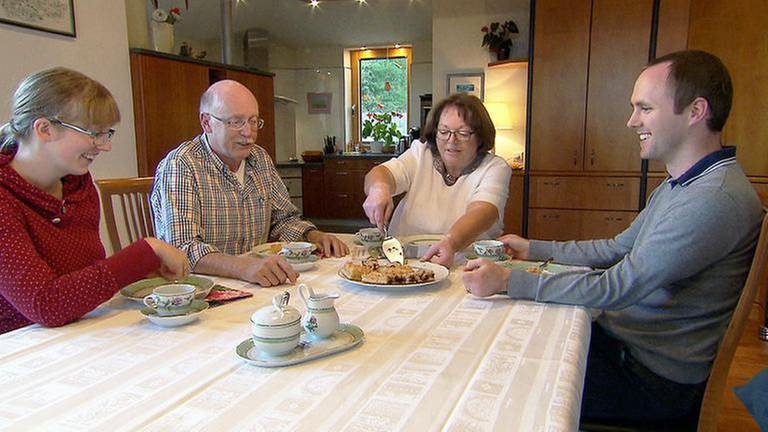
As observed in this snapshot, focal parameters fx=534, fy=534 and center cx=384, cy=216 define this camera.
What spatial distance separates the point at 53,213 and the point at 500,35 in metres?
4.22

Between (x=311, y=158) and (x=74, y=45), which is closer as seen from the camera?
(x=74, y=45)

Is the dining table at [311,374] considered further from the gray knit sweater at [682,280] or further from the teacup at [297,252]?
the teacup at [297,252]

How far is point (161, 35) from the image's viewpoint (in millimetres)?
3779

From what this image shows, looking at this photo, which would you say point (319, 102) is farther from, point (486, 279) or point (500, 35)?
point (486, 279)

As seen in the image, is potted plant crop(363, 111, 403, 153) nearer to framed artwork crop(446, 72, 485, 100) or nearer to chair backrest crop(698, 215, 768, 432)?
framed artwork crop(446, 72, 485, 100)

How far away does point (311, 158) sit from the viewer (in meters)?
7.16

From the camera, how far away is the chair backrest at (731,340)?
3.60ft

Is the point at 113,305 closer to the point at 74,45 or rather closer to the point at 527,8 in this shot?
the point at 74,45

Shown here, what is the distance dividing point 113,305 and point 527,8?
4.40 m

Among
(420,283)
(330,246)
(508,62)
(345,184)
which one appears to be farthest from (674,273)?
(345,184)

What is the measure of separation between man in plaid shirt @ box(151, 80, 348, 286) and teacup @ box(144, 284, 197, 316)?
0.31 m

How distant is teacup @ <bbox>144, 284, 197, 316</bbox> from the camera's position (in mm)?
1124

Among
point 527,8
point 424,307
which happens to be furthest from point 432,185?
point 527,8

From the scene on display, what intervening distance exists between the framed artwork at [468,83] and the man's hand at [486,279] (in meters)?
3.82
